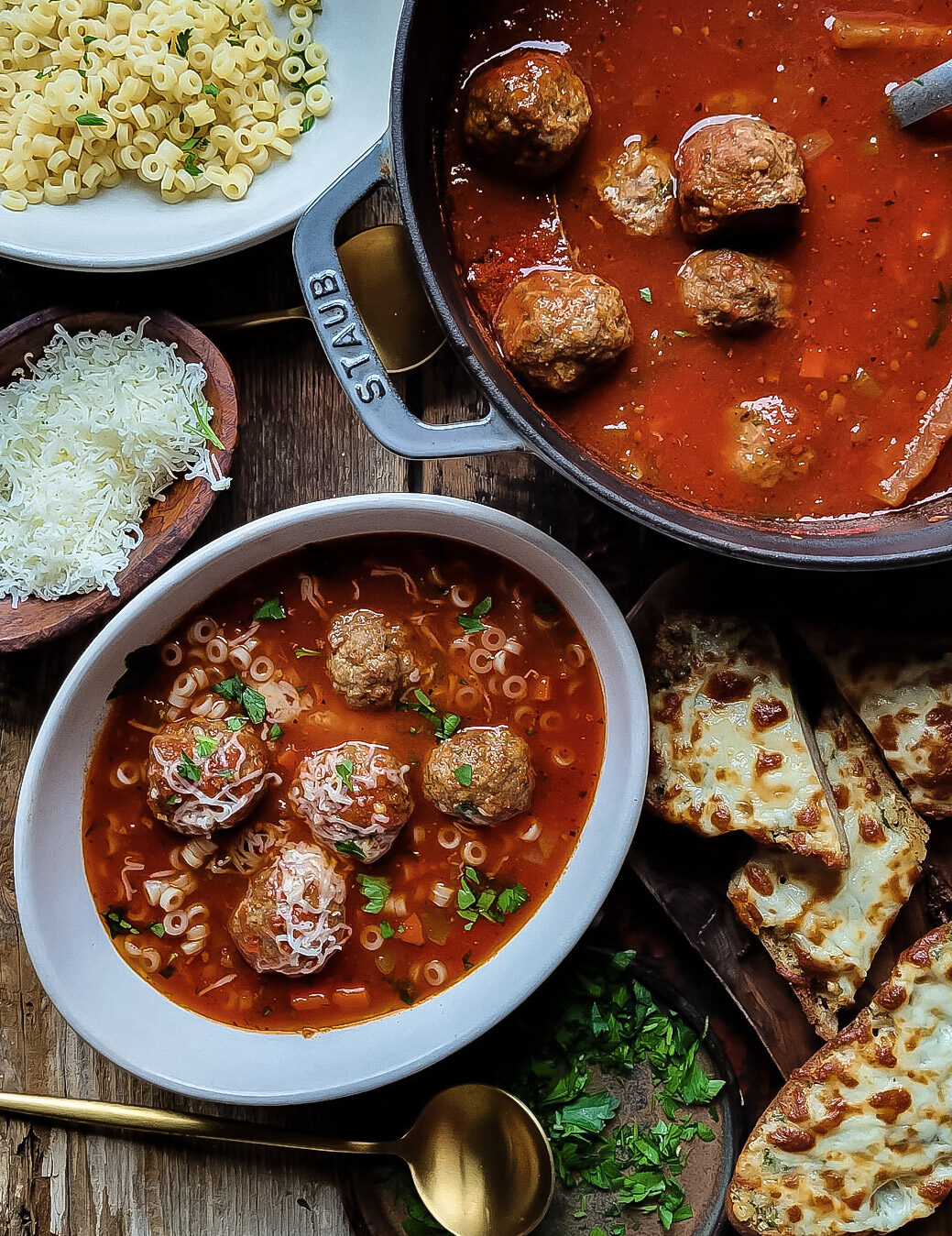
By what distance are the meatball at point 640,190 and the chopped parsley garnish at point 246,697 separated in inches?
70.3

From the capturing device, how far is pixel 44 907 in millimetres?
3271

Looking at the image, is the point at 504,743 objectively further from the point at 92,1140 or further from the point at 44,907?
the point at 92,1140

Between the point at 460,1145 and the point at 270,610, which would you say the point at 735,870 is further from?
the point at 270,610

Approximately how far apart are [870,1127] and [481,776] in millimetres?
1656

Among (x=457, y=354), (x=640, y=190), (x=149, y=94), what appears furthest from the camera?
(x=149, y=94)

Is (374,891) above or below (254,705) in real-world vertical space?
below

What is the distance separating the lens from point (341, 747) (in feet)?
11.0

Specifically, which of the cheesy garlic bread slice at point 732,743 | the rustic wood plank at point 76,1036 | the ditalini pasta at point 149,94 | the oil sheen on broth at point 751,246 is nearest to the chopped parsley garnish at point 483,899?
the cheesy garlic bread slice at point 732,743

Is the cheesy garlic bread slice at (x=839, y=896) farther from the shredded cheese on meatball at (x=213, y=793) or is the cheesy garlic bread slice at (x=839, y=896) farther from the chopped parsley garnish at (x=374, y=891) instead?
the shredded cheese on meatball at (x=213, y=793)

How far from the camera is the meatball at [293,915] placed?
10.6 feet

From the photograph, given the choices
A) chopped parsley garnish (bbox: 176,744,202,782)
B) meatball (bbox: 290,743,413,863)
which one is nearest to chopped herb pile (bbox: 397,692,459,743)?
meatball (bbox: 290,743,413,863)

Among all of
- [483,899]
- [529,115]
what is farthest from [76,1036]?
[529,115]

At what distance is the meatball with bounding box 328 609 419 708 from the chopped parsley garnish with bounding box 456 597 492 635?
193 mm

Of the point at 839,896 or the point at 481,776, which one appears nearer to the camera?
the point at 481,776
